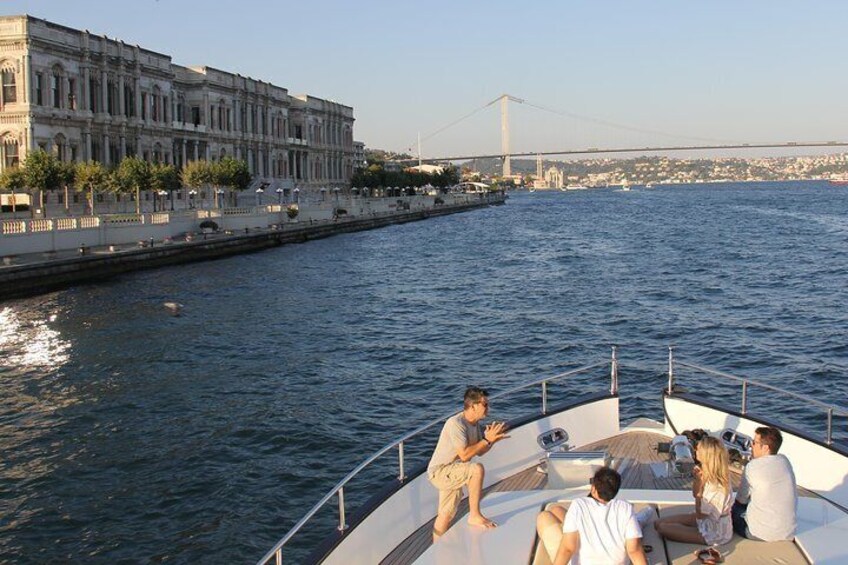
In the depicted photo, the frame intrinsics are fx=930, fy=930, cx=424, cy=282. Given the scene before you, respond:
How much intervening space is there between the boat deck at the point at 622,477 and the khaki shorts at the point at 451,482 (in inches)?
11.6

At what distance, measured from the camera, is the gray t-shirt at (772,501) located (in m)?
6.28

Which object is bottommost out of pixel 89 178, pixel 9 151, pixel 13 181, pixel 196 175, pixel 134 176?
pixel 13 181

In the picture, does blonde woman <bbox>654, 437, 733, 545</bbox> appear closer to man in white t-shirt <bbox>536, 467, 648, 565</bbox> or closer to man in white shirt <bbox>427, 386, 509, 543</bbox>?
man in white t-shirt <bbox>536, 467, 648, 565</bbox>

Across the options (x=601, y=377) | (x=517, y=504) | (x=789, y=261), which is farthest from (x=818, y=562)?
(x=789, y=261)

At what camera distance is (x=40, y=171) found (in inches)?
1757

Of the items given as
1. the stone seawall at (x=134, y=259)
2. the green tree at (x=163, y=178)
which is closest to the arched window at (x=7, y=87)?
the green tree at (x=163, y=178)

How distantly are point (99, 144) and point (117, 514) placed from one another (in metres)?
50.3

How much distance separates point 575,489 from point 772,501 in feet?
5.26

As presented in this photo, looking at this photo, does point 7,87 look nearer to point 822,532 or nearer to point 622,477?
point 622,477

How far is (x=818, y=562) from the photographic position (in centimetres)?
603

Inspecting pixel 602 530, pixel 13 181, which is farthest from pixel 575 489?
pixel 13 181

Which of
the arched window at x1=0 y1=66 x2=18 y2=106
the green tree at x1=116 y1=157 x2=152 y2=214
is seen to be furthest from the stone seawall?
the arched window at x1=0 y1=66 x2=18 y2=106

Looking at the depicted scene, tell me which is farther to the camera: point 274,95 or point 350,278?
point 274,95

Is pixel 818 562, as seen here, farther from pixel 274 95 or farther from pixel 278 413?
pixel 274 95
